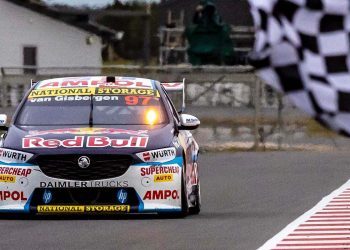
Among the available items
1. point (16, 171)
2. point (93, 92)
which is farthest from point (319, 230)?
point (93, 92)

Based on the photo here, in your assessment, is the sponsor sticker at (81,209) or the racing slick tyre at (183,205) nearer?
the sponsor sticker at (81,209)

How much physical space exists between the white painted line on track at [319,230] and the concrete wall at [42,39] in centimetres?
4225

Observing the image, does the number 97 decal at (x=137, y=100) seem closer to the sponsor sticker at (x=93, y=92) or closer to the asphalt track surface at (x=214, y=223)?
the sponsor sticker at (x=93, y=92)

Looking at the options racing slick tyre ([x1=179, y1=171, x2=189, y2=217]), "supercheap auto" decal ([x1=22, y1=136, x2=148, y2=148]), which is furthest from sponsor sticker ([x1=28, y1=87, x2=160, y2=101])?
racing slick tyre ([x1=179, y1=171, x2=189, y2=217])

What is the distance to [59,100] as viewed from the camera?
Answer: 52.2 feet

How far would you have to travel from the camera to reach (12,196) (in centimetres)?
1452

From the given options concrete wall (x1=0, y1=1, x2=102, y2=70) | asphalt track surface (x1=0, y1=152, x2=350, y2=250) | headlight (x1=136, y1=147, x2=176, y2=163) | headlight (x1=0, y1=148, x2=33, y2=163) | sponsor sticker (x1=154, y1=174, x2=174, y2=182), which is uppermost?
headlight (x1=136, y1=147, x2=176, y2=163)

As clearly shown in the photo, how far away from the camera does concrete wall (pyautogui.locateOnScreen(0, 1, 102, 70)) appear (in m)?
58.8

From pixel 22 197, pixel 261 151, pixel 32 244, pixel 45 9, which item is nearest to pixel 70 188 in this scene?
pixel 22 197

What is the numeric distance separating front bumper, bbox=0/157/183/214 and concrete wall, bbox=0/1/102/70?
43972 millimetres

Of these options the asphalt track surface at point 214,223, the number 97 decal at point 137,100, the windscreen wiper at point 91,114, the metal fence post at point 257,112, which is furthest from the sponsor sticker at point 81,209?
the metal fence post at point 257,112

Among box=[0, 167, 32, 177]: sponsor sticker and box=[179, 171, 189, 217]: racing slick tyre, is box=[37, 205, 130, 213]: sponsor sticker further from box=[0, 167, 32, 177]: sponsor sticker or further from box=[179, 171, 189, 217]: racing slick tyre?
box=[179, 171, 189, 217]: racing slick tyre

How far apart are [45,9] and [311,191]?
132 feet

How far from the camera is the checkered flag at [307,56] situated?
4172mm
